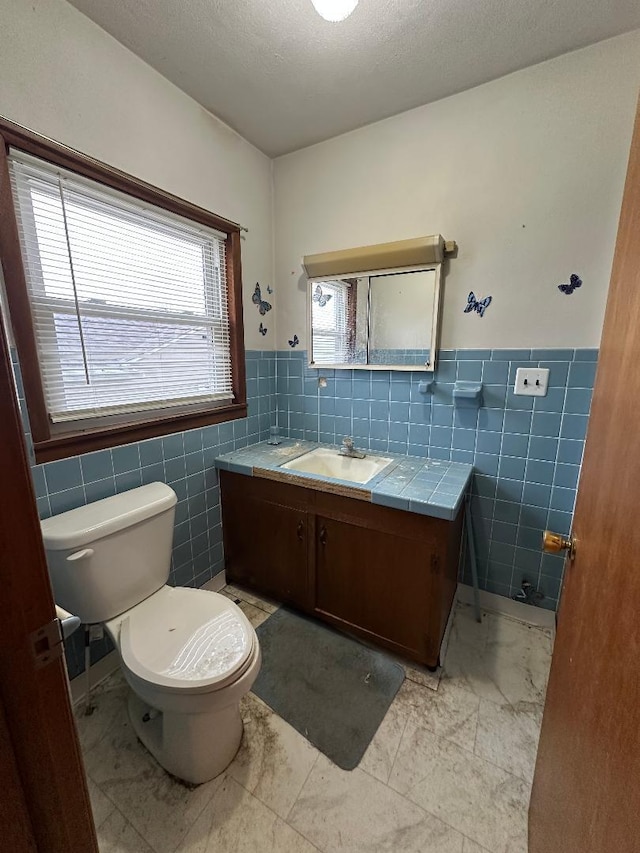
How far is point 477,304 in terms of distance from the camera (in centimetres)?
162

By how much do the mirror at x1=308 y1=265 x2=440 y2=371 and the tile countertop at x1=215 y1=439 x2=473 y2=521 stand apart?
0.51 meters

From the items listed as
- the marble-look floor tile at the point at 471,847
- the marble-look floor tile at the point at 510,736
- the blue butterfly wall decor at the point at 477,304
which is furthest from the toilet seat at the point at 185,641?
the blue butterfly wall decor at the point at 477,304

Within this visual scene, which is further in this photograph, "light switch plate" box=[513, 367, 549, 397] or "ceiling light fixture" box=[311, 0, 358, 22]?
"light switch plate" box=[513, 367, 549, 397]

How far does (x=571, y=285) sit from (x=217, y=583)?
2.28 metres

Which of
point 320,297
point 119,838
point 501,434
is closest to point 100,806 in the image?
point 119,838

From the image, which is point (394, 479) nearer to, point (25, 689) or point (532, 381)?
point (532, 381)

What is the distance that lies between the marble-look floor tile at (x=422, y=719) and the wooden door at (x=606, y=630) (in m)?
0.45

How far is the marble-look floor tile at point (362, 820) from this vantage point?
98 cm

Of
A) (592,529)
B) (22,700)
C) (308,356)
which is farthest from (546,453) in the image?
(22,700)

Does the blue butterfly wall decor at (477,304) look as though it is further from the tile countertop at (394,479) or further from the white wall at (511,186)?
the tile countertop at (394,479)

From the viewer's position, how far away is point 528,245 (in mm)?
1489

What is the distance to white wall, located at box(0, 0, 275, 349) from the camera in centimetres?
107

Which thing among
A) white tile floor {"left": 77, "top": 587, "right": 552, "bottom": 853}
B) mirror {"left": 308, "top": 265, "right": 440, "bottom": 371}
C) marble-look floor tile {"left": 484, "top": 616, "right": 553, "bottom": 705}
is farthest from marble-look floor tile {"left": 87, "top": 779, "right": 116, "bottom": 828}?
mirror {"left": 308, "top": 265, "right": 440, "bottom": 371}

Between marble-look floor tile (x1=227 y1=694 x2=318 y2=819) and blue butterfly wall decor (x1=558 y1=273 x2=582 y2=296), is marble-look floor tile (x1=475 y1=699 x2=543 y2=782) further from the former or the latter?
blue butterfly wall decor (x1=558 y1=273 x2=582 y2=296)
